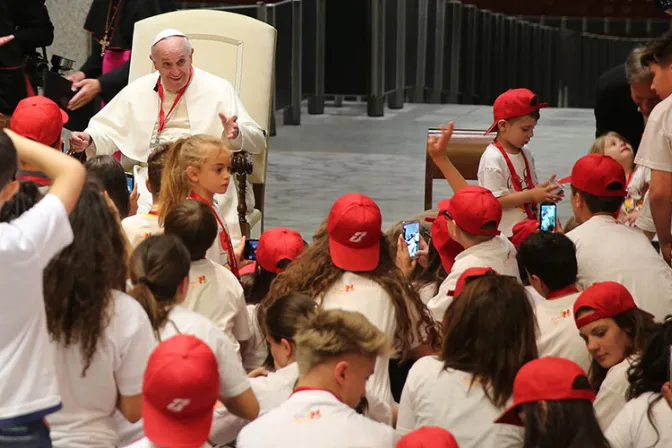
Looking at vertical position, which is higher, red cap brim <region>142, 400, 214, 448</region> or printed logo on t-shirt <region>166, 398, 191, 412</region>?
printed logo on t-shirt <region>166, 398, 191, 412</region>

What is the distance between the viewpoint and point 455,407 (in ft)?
11.1

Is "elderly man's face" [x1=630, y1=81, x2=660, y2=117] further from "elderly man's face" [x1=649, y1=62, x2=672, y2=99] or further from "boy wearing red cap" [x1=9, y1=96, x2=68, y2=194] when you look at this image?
"boy wearing red cap" [x1=9, y1=96, x2=68, y2=194]

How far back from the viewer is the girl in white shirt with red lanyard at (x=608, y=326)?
3.80 meters

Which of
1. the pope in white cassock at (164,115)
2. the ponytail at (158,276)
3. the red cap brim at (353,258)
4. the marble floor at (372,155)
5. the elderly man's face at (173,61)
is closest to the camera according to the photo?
the ponytail at (158,276)

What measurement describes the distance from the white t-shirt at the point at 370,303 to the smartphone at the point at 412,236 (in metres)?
0.78

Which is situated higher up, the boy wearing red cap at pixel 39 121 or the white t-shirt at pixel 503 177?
the boy wearing red cap at pixel 39 121

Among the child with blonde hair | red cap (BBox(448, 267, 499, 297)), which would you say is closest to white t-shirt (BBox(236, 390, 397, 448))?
red cap (BBox(448, 267, 499, 297))

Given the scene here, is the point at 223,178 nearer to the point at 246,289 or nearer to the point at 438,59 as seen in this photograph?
the point at 246,289

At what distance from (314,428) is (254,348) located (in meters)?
1.55

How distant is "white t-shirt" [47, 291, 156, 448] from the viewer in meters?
3.01

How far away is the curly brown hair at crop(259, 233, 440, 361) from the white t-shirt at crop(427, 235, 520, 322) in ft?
0.47

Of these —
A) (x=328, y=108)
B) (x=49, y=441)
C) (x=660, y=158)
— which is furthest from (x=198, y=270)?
(x=328, y=108)

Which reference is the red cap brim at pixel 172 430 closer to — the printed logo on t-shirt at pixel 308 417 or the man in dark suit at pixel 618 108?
the printed logo on t-shirt at pixel 308 417

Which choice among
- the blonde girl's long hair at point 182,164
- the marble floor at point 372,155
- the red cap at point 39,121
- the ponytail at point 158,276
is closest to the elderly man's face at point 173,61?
the red cap at point 39,121
